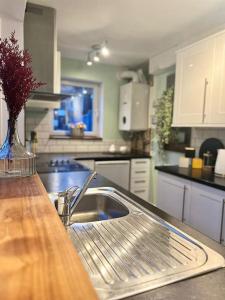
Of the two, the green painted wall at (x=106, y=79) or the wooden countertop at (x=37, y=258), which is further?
the green painted wall at (x=106, y=79)

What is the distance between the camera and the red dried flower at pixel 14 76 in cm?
93

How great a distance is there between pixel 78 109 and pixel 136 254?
10.7 ft

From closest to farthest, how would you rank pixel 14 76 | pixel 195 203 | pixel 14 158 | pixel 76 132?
pixel 14 76 < pixel 14 158 < pixel 195 203 < pixel 76 132

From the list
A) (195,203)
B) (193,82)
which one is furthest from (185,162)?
(193,82)

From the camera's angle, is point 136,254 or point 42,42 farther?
point 42,42

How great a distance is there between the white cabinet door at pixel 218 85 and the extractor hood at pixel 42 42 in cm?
141

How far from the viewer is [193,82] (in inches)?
93.7

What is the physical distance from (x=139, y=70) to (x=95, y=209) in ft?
9.26

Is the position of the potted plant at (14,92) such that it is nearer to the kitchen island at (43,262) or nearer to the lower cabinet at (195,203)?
the kitchen island at (43,262)

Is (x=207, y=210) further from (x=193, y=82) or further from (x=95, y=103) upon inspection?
(x=95, y=103)

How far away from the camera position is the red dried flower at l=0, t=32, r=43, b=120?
93 cm

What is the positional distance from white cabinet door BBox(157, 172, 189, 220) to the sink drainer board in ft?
4.01

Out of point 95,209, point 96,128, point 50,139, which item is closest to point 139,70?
point 96,128

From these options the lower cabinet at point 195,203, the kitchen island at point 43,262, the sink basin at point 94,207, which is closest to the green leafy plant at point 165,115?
the lower cabinet at point 195,203
